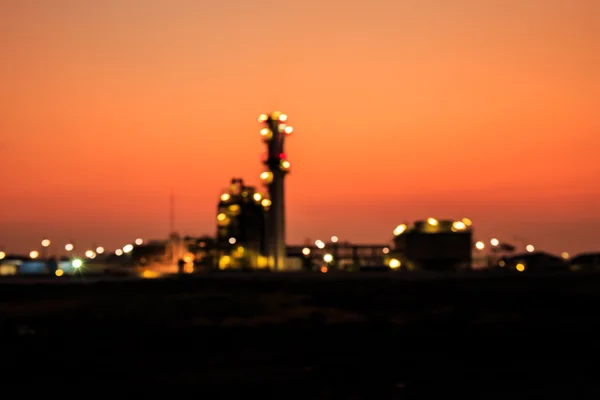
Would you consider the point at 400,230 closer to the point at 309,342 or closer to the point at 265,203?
the point at 265,203

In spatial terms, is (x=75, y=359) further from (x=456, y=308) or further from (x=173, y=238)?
Answer: (x=173, y=238)

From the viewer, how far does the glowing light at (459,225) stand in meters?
102

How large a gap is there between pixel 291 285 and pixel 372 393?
46752 millimetres

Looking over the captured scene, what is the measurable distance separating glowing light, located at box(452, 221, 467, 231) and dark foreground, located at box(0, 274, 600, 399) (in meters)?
43.4

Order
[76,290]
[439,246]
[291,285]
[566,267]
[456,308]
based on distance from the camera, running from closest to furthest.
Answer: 1. [456,308]
2. [76,290]
3. [291,285]
4. [439,246]
5. [566,267]

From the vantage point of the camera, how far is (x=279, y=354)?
27609 millimetres

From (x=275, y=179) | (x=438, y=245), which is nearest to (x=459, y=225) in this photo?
(x=438, y=245)

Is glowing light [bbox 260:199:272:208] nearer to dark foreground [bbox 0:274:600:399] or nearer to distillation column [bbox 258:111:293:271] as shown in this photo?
distillation column [bbox 258:111:293:271]

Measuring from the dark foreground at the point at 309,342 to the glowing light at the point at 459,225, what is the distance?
43.4m

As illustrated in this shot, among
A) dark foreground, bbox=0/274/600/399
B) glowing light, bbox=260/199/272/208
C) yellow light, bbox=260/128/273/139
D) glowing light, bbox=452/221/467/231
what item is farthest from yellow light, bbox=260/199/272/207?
dark foreground, bbox=0/274/600/399

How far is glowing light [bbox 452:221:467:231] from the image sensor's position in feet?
333

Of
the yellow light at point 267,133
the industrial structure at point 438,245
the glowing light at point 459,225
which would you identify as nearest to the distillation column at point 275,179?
the yellow light at point 267,133

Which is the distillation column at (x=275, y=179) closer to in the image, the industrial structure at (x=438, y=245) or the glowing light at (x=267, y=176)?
the glowing light at (x=267, y=176)

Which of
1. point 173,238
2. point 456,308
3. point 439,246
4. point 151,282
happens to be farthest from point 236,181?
point 456,308
